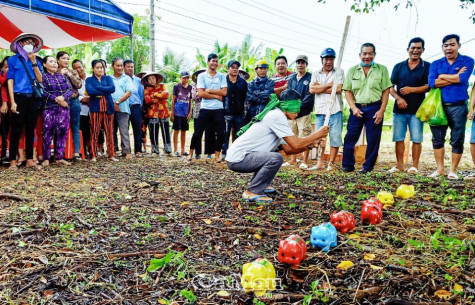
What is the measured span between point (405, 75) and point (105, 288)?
5.35m

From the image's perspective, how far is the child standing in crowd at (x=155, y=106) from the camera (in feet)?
26.6

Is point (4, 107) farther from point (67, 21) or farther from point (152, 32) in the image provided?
point (152, 32)

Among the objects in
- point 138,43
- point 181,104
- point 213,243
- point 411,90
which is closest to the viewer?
point 213,243

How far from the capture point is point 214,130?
739 cm

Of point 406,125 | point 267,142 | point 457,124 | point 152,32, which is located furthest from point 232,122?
point 152,32

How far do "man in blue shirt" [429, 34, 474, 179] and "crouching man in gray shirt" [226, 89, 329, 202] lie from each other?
2.48m

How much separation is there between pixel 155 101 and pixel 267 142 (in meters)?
4.66

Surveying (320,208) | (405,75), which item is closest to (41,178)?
(320,208)

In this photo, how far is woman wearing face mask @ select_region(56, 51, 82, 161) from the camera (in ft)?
20.9

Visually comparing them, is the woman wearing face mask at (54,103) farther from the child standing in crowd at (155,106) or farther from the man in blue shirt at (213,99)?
the man in blue shirt at (213,99)

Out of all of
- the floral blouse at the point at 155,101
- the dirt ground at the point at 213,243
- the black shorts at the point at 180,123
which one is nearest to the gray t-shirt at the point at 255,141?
the dirt ground at the point at 213,243

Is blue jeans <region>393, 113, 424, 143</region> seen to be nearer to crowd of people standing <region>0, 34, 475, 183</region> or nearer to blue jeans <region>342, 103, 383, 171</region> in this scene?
crowd of people standing <region>0, 34, 475, 183</region>

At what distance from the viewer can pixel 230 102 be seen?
705 centimetres

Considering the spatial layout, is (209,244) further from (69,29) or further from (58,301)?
(69,29)
